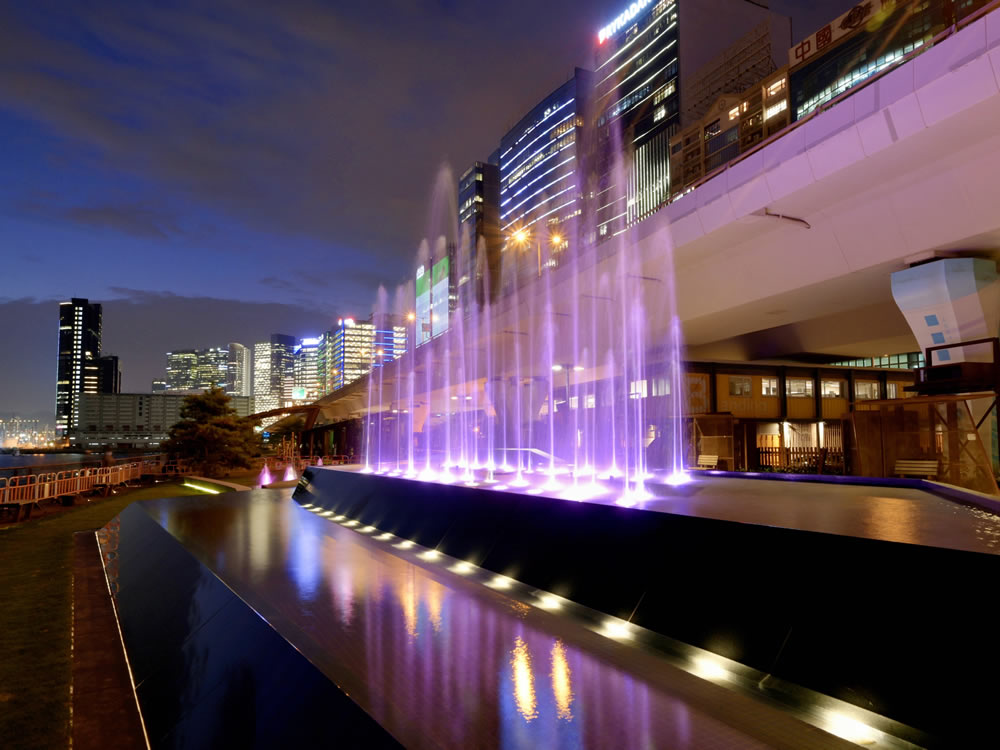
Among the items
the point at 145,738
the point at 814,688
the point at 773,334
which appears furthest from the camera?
the point at 773,334

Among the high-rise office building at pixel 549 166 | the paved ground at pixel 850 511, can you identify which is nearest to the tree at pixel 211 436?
the paved ground at pixel 850 511

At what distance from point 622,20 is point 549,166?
26.0 meters

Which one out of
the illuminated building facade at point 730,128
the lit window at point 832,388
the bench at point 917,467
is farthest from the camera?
the illuminated building facade at point 730,128

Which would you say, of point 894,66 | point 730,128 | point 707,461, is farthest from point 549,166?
point 894,66

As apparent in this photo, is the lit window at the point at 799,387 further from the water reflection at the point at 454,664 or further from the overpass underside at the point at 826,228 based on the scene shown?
the water reflection at the point at 454,664

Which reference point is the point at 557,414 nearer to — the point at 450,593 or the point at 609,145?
the point at 450,593

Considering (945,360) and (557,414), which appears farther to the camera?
(557,414)

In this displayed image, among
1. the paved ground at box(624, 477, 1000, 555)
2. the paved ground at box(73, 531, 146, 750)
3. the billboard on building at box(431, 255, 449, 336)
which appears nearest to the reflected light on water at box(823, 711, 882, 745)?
the paved ground at box(624, 477, 1000, 555)

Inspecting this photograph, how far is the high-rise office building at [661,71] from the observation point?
3339 inches

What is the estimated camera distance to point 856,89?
10258mm

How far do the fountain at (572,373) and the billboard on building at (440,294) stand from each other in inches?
3381

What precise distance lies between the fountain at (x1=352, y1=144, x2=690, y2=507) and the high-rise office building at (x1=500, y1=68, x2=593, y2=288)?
6674 cm

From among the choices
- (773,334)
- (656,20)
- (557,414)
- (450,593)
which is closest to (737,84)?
(656,20)

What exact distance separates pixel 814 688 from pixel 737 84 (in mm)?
93281
